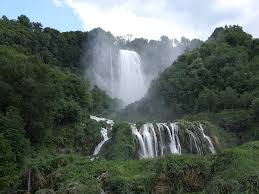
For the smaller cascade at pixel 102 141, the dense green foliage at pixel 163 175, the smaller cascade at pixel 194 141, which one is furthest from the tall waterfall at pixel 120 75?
the dense green foliage at pixel 163 175

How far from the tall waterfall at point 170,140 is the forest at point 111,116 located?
85 centimetres

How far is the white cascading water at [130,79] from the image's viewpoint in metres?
88.1

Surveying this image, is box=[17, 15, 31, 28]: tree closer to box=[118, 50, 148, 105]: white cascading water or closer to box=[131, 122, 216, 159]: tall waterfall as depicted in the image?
box=[118, 50, 148, 105]: white cascading water

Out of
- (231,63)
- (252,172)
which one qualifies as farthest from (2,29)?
(252,172)

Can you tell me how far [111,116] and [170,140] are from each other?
1998 centimetres

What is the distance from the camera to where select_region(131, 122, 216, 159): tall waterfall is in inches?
1705

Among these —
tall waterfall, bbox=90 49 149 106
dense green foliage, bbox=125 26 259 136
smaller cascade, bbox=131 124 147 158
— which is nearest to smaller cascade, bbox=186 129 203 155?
smaller cascade, bbox=131 124 147 158

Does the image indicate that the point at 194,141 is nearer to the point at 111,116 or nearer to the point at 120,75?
the point at 111,116

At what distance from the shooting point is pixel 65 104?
46.8 meters

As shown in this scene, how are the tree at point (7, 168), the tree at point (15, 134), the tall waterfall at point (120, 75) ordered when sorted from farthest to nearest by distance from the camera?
the tall waterfall at point (120, 75), the tree at point (15, 134), the tree at point (7, 168)

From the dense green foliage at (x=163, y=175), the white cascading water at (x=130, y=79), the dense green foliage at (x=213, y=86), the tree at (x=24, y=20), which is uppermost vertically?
the tree at (x=24, y=20)

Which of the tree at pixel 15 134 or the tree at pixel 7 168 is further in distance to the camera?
the tree at pixel 15 134

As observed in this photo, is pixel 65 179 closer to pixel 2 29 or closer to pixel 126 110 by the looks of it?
pixel 126 110

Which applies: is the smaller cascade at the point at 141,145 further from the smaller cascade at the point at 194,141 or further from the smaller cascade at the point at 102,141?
the smaller cascade at the point at 194,141
